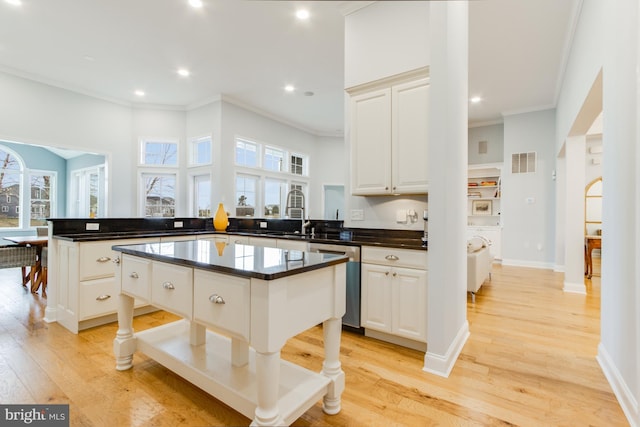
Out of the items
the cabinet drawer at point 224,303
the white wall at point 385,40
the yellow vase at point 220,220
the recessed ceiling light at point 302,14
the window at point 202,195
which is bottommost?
Answer: the cabinet drawer at point 224,303

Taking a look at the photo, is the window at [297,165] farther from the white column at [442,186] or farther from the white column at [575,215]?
the white column at [442,186]

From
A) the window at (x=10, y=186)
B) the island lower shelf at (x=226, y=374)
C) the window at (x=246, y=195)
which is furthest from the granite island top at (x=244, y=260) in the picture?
the window at (x=10, y=186)

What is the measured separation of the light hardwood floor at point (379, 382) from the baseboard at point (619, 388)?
0.04 meters

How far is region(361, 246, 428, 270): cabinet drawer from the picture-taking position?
227cm

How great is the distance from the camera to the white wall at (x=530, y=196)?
586 cm

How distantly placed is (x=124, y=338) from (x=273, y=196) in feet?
17.0

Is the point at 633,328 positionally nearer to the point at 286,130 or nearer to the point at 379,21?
the point at 379,21

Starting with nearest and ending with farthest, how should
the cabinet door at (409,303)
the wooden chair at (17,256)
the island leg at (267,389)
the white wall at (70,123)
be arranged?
the island leg at (267,389)
the cabinet door at (409,303)
the wooden chair at (17,256)
the white wall at (70,123)

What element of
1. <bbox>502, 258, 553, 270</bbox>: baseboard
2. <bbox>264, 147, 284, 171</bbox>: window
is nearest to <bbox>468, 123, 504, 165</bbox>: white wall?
<bbox>502, 258, 553, 270</bbox>: baseboard

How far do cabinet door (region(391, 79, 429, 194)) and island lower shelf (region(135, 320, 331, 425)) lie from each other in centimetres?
162

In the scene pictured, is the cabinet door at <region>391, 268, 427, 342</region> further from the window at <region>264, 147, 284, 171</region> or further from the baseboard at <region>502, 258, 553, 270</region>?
the baseboard at <region>502, 258, 553, 270</region>

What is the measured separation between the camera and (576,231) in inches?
169

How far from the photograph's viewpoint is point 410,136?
249 centimetres

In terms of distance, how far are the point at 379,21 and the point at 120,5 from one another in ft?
8.80
